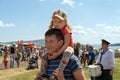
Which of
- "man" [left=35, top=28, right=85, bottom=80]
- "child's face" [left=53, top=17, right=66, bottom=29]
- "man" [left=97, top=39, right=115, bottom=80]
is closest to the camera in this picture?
"man" [left=35, top=28, right=85, bottom=80]

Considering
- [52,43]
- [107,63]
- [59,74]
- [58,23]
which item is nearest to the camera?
[59,74]

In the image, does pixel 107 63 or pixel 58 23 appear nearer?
pixel 58 23

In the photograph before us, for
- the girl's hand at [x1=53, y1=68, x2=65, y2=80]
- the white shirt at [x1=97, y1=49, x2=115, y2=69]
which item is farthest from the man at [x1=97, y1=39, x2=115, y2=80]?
the girl's hand at [x1=53, y1=68, x2=65, y2=80]

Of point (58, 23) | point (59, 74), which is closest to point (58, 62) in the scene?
point (59, 74)

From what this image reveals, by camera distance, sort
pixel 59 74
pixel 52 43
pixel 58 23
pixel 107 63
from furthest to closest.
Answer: pixel 107 63 < pixel 58 23 < pixel 52 43 < pixel 59 74

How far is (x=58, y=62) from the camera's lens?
411 cm

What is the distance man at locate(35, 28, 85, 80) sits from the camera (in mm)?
4023

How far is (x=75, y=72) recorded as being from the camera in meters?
4.02

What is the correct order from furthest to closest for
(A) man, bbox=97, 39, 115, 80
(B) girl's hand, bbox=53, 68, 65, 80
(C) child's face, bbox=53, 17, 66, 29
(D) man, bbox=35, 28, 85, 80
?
(A) man, bbox=97, 39, 115, 80 → (C) child's face, bbox=53, 17, 66, 29 → (D) man, bbox=35, 28, 85, 80 → (B) girl's hand, bbox=53, 68, 65, 80

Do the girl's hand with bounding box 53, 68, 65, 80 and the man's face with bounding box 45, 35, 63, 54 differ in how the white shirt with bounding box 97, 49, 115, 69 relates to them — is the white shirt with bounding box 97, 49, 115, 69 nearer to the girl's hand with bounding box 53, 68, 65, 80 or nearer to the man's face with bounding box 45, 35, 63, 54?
the man's face with bounding box 45, 35, 63, 54

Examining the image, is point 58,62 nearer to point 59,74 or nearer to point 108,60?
point 59,74

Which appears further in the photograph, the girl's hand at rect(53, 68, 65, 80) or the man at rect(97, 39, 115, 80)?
the man at rect(97, 39, 115, 80)

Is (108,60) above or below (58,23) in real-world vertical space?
below

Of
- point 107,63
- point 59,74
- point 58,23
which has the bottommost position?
point 107,63
